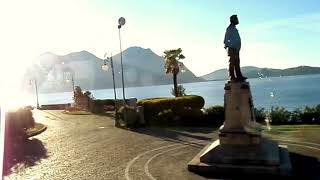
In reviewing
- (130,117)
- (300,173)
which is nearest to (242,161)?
(300,173)

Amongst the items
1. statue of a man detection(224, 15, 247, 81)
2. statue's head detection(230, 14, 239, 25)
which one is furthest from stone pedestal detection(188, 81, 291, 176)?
statue's head detection(230, 14, 239, 25)

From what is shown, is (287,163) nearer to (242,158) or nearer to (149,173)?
(242,158)

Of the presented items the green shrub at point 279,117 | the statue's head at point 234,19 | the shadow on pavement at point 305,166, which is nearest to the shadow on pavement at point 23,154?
the statue's head at point 234,19

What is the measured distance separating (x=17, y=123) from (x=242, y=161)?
57.5 feet

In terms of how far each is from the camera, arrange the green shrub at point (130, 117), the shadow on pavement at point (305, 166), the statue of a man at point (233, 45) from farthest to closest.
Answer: the green shrub at point (130, 117), the statue of a man at point (233, 45), the shadow on pavement at point (305, 166)

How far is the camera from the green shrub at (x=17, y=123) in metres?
28.3

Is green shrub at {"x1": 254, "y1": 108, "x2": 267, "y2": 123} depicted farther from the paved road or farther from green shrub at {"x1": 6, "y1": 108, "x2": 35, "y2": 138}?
green shrub at {"x1": 6, "y1": 108, "x2": 35, "y2": 138}

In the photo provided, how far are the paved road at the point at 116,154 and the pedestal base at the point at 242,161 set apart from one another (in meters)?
0.87

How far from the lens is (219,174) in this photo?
16.4 metres

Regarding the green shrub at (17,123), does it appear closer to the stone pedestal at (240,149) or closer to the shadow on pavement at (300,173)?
the stone pedestal at (240,149)

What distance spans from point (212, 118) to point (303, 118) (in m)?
7.24

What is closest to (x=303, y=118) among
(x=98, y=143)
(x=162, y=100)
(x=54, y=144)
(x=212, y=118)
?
(x=212, y=118)

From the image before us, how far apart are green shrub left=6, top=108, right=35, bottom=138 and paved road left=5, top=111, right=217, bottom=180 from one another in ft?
3.72

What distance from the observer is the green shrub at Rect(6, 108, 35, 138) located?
28.3m
